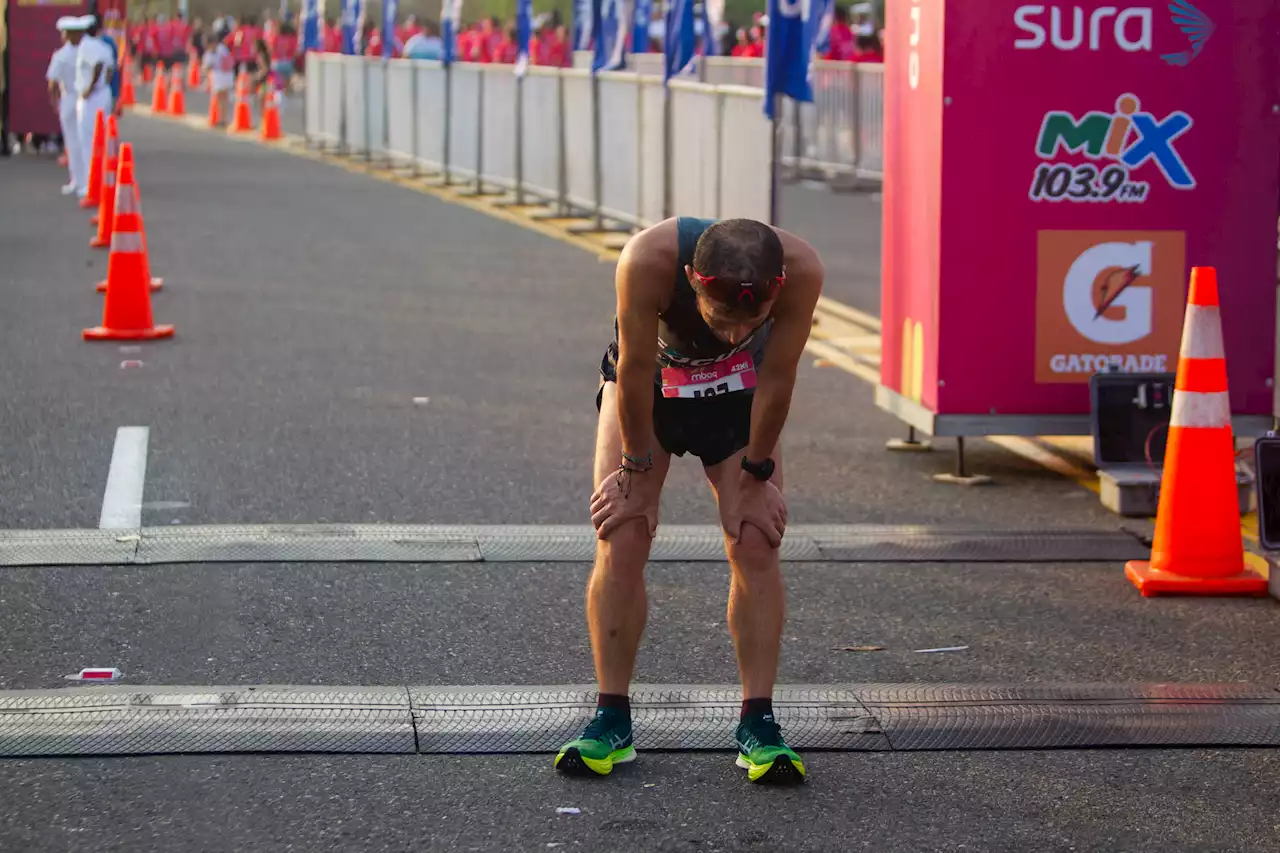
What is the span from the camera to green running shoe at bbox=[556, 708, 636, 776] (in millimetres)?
4875

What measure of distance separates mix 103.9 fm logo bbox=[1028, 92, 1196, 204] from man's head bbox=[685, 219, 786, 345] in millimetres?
3951

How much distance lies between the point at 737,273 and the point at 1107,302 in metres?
4.23

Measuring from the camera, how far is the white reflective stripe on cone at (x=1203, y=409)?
6.77 meters

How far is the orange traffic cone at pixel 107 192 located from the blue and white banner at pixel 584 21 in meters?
5.07

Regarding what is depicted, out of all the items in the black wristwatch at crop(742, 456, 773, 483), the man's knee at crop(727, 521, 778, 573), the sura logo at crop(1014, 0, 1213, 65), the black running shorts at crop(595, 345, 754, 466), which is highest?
the sura logo at crop(1014, 0, 1213, 65)

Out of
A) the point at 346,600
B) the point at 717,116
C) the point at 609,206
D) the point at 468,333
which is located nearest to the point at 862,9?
the point at 609,206

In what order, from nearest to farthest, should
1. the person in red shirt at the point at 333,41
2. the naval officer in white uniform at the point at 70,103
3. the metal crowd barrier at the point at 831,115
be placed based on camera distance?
the naval officer in white uniform at the point at 70,103, the metal crowd barrier at the point at 831,115, the person in red shirt at the point at 333,41

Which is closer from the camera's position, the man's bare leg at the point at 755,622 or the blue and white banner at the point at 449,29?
the man's bare leg at the point at 755,622

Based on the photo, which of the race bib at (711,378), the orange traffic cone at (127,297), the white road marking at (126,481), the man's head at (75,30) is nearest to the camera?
the race bib at (711,378)

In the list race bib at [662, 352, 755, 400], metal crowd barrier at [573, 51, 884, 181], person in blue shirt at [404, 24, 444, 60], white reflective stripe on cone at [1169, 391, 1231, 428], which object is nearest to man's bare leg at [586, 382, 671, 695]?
race bib at [662, 352, 755, 400]

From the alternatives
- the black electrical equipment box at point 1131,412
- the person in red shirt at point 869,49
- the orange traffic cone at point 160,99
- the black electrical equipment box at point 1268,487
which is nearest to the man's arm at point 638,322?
the black electrical equipment box at point 1268,487

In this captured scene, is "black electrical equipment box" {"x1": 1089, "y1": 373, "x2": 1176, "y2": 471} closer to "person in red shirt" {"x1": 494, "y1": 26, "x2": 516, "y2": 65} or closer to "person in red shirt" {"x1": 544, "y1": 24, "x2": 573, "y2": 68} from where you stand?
"person in red shirt" {"x1": 544, "y1": 24, "x2": 573, "y2": 68}

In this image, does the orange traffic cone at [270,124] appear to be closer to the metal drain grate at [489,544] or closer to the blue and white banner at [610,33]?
the blue and white banner at [610,33]

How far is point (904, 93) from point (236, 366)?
435cm
